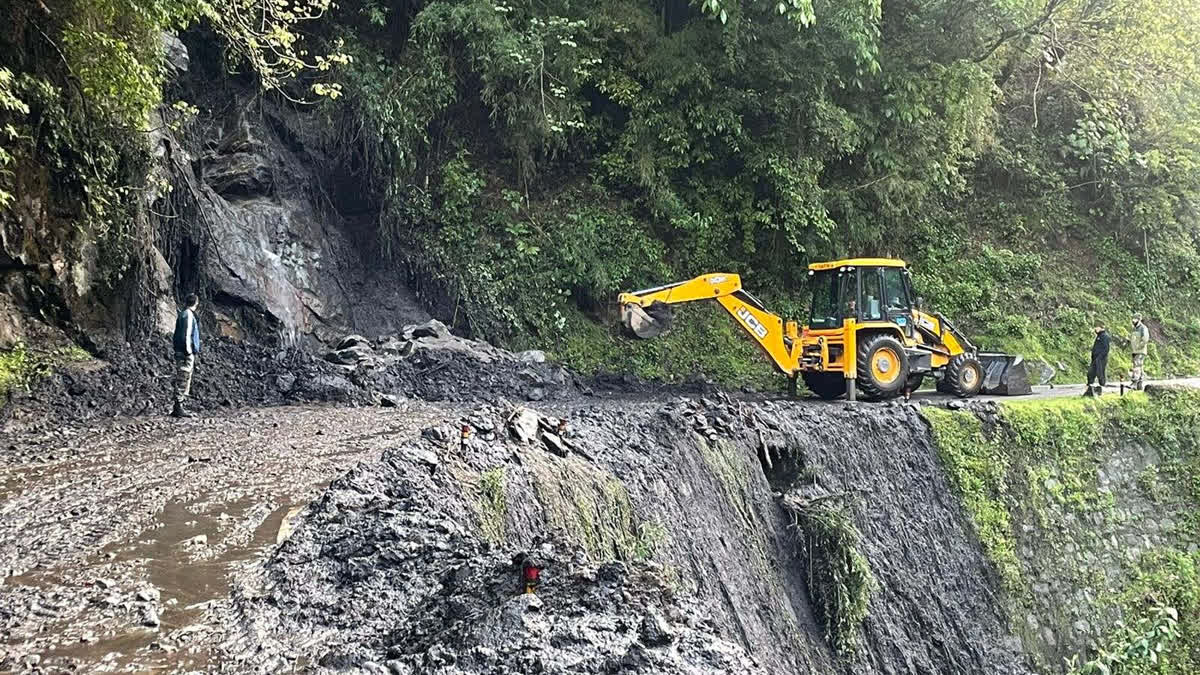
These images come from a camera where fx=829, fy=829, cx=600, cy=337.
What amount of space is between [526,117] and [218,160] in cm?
535

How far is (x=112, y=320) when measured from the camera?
9.51 metres

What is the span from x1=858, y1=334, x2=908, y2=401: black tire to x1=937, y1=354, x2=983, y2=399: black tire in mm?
1716

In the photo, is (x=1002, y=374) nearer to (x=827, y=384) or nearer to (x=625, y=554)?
(x=827, y=384)

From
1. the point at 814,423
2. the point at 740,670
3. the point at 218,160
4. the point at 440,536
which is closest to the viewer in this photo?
the point at 740,670

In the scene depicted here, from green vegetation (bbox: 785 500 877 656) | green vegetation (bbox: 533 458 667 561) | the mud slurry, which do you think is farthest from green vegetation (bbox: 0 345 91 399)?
green vegetation (bbox: 785 500 877 656)

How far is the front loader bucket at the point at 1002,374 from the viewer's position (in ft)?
46.8

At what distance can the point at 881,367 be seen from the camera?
12461mm

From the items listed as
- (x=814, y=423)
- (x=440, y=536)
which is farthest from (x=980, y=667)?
(x=440, y=536)

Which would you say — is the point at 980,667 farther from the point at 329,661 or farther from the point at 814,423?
the point at 329,661

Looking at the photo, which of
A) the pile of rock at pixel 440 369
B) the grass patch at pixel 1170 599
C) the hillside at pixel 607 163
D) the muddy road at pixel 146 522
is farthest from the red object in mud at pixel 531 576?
the grass patch at pixel 1170 599

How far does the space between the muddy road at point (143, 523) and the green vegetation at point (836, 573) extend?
A: 418cm

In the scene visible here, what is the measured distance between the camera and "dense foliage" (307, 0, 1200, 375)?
591 inches

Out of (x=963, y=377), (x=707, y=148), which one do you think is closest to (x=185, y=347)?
(x=707, y=148)

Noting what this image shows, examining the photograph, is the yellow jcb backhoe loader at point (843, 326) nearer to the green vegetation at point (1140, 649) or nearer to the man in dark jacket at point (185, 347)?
the green vegetation at point (1140, 649)
